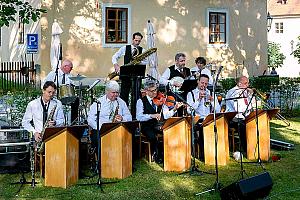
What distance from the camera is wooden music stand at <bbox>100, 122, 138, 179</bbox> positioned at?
784 centimetres

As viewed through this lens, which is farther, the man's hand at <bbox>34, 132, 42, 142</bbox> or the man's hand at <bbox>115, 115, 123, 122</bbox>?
the man's hand at <bbox>115, 115, 123, 122</bbox>

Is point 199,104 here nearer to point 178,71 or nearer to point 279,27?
point 178,71

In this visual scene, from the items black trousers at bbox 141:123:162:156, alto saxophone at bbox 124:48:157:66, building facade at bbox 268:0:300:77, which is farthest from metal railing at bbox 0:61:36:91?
building facade at bbox 268:0:300:77

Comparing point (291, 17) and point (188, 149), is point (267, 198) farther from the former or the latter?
point (291, 17)

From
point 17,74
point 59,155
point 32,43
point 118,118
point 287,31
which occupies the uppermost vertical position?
point 287,31

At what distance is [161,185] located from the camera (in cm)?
758

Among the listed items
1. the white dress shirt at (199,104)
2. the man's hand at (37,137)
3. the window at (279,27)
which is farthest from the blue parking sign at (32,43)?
the window at (279,27)

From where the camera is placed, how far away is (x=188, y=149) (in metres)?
8.46

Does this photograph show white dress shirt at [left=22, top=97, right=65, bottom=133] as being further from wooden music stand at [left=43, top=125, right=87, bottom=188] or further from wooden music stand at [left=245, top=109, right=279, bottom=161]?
wooden music stand at [left=245, top=109, right=279, bottom=161]

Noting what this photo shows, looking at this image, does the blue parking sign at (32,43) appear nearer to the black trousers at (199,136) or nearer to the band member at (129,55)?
the band member at (129,55)

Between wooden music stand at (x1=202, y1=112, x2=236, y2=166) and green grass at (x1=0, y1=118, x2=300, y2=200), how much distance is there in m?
0.17

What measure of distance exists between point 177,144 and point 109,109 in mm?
1259

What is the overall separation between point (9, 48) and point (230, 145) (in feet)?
54.3

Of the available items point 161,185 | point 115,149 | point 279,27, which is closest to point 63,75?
point 115,149
